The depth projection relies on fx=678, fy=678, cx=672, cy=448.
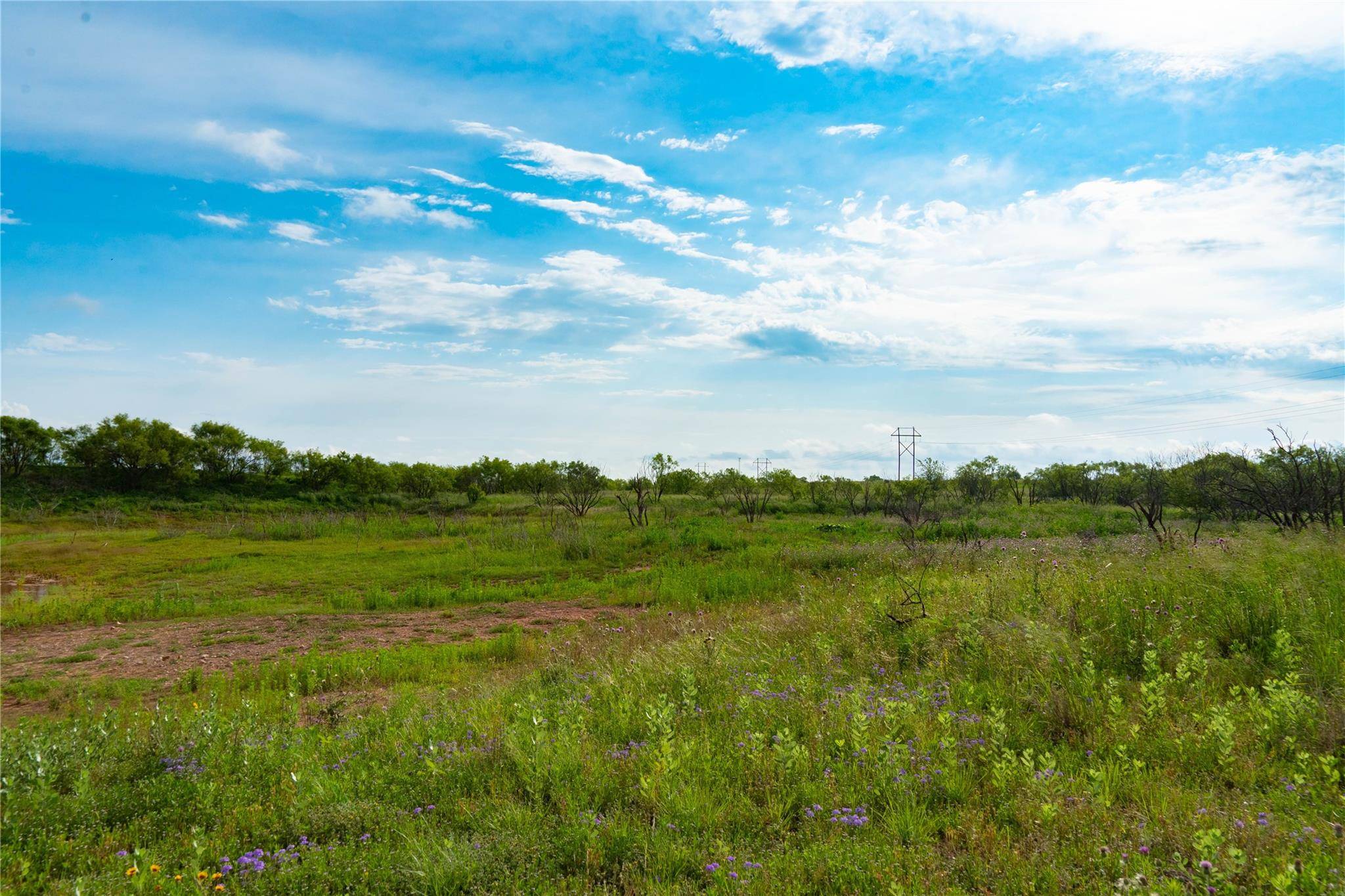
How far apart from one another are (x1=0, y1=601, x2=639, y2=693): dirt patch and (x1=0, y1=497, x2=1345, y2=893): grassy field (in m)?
0.23

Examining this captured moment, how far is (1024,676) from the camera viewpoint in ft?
19.3

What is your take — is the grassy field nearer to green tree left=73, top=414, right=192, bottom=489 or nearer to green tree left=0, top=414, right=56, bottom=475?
green tree left=73, top=414, right=192, bottom=489

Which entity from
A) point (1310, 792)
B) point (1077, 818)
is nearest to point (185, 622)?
point (1077, 818)

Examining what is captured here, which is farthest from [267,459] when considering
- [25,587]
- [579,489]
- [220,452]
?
[25,587]

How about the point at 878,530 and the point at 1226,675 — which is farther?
the point at 878,530

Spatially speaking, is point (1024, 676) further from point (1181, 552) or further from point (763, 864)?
point (1181, 552)

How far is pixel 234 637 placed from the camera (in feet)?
43.0

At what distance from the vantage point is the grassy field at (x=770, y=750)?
352cm

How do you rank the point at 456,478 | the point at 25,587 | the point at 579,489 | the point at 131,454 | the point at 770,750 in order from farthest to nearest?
the point at 456,478 < the point at 131,454 < the point at 579,489 < the point at 25,587 < the point at 770,750

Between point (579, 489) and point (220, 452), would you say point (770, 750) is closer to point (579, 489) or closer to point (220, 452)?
point (579, 489)

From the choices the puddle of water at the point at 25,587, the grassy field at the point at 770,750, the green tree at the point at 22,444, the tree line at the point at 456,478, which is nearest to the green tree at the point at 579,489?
the tree line at the point at 456,478

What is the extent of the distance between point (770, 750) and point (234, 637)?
1235 cm

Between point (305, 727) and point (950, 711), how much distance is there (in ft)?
20.6

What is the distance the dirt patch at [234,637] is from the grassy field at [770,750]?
228mm
